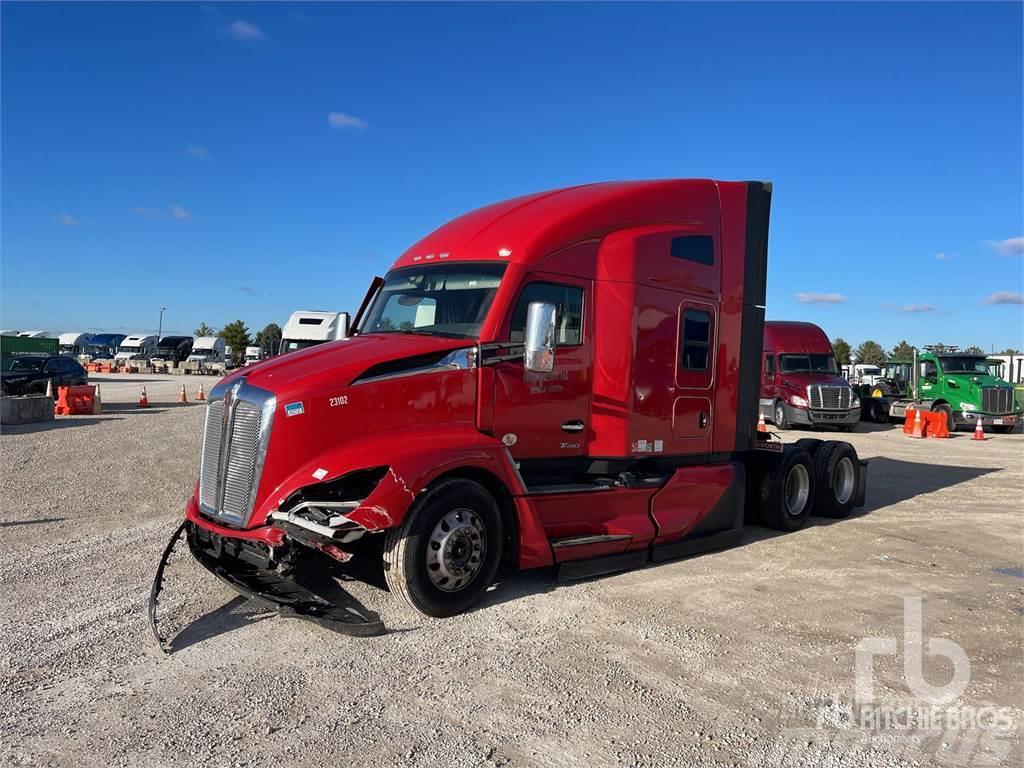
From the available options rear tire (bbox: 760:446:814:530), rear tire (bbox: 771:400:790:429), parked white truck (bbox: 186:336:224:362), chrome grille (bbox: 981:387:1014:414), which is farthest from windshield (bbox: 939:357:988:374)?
parked white truck (bbox: 186:336:224:362)

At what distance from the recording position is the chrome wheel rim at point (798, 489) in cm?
895

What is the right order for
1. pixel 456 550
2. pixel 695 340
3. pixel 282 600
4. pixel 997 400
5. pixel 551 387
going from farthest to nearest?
pixel 997 400 → pixel 695 340 → pixel 551 387 → pixel 456 550 → pixel 282 600

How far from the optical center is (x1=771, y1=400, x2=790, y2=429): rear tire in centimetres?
Answer: 2294

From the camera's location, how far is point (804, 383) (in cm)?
2256

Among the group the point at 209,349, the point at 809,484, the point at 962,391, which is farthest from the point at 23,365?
the point at 209,349

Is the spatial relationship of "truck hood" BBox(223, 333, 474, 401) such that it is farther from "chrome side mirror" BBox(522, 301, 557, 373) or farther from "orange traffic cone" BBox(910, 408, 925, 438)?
"orange traffic cone" BBox(910, 408, 925, 438)

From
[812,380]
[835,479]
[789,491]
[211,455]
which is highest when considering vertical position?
[812,380]

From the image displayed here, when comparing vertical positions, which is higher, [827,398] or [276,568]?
[827,398]

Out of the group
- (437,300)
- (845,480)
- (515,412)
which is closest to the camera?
(515,412)

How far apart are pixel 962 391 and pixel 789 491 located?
17.7 metres

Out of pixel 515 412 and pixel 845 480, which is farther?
pixel 845 480

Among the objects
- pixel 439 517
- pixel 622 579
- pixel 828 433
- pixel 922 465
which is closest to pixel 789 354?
pixel 828 433

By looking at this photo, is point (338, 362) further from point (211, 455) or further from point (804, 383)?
point (804, 383)

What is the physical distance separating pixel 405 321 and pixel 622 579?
2852 millimetres
